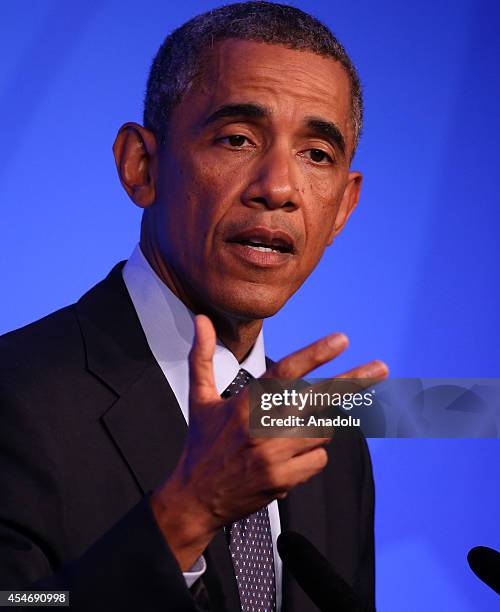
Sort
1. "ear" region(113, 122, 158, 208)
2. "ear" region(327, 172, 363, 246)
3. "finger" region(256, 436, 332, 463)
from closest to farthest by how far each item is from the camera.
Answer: "finger" region(256, 436, 332, 463), "ear" region(113, 122, 158, 208), "ear" region(327, 172, 363, 246)

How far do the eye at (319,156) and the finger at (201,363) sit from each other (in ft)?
1.62

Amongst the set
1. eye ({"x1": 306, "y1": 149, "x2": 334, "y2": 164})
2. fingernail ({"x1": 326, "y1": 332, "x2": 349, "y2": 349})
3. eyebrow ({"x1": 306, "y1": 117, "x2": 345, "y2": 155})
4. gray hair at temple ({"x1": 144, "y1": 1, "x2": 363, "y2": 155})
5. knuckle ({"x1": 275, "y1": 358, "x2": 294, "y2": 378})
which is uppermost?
gray hair at temple ({"x1": 144, "y1": 1, "x2": 363, "y2": 155})

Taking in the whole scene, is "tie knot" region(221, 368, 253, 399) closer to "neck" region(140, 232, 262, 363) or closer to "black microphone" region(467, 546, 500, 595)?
"neck" region(140, 232, 262, 363)

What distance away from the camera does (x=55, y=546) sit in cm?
111

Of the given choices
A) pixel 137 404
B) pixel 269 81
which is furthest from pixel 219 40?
pixel 137 404

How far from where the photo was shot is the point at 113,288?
1404 millimetres

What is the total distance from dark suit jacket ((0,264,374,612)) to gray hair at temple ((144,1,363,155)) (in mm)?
290


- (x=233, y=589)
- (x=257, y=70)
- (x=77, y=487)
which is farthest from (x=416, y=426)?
(x=257, y=70)

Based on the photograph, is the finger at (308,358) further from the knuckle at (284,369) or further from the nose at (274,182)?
the nose at (274,182)

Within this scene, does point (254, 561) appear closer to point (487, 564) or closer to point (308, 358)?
point (487, 564)

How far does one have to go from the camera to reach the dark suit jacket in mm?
936

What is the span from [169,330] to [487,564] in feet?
1.85

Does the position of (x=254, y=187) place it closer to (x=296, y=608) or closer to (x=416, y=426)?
(x=416, y=426)

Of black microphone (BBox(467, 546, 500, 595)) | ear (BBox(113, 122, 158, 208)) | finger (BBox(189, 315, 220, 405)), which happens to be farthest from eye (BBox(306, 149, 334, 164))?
black microphone (BBox(467, 546, 500, 595))
